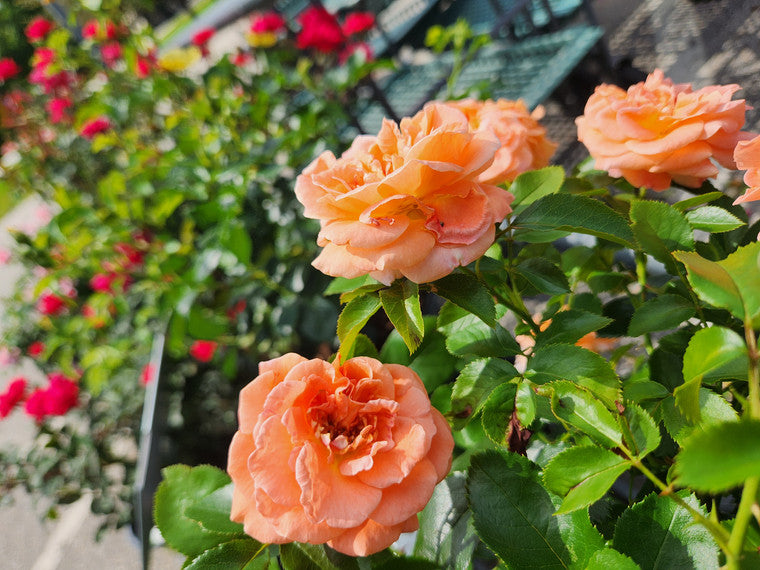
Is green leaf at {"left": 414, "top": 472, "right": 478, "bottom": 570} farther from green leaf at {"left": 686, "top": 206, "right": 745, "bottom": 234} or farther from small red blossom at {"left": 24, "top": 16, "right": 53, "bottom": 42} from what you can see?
small red blossom at {"left": 24, "top": 16, "right": 53, "bottom": 42}

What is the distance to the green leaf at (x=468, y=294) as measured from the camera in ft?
1.07

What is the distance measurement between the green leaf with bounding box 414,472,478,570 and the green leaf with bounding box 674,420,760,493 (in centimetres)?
23

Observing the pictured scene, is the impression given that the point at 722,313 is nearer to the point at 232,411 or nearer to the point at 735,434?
the point at 735,434

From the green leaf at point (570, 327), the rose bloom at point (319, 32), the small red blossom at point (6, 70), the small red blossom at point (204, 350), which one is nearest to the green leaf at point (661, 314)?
the green leaf at point (570, 327)

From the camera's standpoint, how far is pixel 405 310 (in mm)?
333

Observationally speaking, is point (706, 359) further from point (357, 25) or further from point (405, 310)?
point (357, 25)

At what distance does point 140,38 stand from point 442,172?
146 centimetres

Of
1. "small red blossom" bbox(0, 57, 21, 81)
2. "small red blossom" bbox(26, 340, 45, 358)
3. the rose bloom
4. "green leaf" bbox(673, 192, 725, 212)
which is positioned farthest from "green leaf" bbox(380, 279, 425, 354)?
"small red blossom" bbox(0, 57, 21, 81)

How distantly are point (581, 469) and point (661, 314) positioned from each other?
6.0 inches

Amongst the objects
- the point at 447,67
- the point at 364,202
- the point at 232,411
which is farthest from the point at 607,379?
the point at 447,67

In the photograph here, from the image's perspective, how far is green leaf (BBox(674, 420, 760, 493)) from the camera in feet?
0.52

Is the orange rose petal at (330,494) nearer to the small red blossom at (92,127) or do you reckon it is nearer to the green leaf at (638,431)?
the green leaf at (638,431)

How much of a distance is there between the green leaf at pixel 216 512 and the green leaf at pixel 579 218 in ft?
0.96

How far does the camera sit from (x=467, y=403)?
Answer: 0.35m
